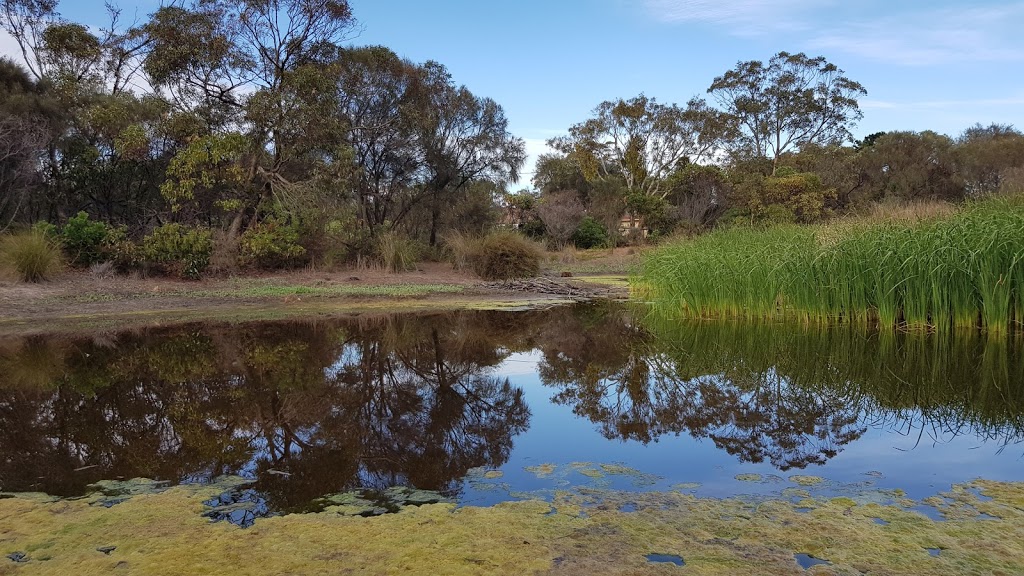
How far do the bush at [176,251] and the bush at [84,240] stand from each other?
980 mm

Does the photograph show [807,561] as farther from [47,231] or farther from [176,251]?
[47,231]

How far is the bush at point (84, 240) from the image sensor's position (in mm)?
15789

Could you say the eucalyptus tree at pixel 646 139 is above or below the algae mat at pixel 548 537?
above

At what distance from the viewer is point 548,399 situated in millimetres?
6031

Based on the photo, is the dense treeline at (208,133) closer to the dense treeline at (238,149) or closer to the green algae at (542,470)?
the dense treeline at (238,149)

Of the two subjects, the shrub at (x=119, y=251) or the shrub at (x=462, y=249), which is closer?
the shrub at (x=119, y=251)

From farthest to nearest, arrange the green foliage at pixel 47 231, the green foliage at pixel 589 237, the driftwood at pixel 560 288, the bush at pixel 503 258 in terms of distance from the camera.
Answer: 1. the green foliage at pixel 589 237
2. the bush at pixel 503 258
3. the driftwood at pixel 560 288
4. the green foliage at pixel 47 231

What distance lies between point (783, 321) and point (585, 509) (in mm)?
7824

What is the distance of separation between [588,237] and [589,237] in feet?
0.22

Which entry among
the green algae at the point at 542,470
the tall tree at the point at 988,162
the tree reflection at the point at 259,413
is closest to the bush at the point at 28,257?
the tree reflection at the point at 259,413

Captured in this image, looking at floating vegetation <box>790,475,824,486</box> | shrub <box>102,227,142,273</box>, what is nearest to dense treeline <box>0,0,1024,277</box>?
shrub <box>102,227,142,273</box>

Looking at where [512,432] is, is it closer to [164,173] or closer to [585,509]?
[585,509]

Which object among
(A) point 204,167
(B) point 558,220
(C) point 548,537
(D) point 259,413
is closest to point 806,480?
(C) point 548,537

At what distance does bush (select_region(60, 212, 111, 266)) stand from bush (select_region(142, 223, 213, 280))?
980mm
